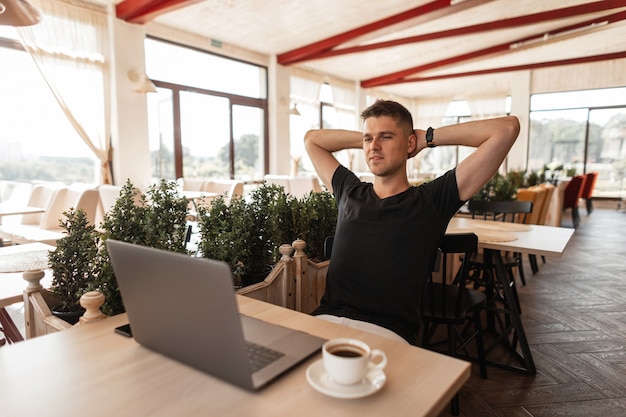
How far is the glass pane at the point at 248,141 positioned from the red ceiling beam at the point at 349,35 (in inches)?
47.1

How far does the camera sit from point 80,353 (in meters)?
0.93

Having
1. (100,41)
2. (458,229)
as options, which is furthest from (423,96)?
(458,229)

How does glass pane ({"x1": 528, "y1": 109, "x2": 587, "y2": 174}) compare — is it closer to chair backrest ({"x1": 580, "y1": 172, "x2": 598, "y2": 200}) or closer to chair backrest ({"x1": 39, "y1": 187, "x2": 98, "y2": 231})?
chair backrest ({"x1": 580, "y1": 172, "x2": 598, "y2": 200})

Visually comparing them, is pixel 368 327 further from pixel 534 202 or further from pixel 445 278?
pixel 534 202

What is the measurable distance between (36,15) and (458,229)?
285cm

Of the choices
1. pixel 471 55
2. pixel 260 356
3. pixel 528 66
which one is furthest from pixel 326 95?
pixel 260 356

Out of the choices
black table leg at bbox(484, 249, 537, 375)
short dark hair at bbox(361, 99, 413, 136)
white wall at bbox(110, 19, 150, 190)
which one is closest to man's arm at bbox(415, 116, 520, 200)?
short dark hair at bbox(361, 99, 413, 136)

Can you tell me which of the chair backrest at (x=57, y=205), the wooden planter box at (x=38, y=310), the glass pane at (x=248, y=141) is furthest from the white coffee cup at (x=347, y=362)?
the glass pane at (x=248, y=141)

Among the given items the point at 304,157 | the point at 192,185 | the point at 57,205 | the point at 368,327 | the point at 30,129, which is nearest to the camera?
the point at 368,327

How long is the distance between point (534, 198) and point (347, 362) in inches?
179

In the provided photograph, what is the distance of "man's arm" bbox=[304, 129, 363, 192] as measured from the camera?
1.95m

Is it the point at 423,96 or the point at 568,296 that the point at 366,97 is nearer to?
the point at 423,96

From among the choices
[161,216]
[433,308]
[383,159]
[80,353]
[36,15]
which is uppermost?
[36,15]

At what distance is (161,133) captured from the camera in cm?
667
